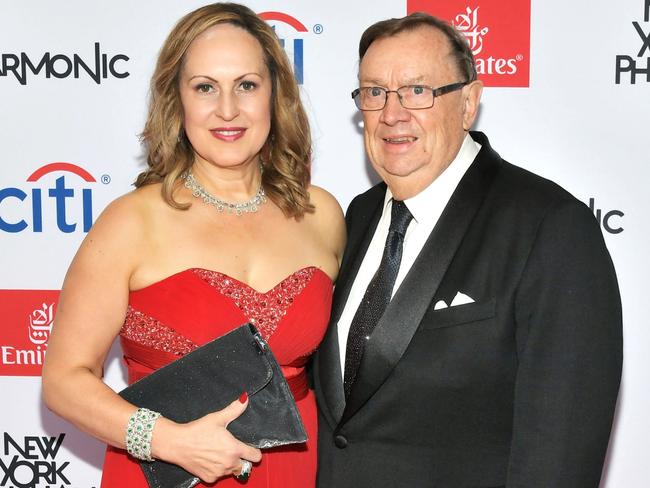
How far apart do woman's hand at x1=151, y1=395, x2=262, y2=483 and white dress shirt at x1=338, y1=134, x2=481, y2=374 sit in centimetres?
30

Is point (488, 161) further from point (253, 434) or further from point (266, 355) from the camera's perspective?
point (253, 434)

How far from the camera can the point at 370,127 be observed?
2062 millimetres

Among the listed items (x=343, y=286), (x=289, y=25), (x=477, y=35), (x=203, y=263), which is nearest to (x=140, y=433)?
(x=203, y=263)

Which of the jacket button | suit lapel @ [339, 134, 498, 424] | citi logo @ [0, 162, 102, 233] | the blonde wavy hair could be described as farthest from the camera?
citi logo @ [0, 162, 102, 233]

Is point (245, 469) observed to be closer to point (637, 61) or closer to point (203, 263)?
point (203, 263)

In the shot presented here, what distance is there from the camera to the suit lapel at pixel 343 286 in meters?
1.99

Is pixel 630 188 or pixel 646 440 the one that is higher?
pixel 630 188

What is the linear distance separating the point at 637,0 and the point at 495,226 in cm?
136

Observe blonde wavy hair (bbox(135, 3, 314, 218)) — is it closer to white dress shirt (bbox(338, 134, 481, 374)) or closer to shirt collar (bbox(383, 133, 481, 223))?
white dress shirt (bbox(338, 134, 481, 374))

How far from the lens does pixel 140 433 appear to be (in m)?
1.90

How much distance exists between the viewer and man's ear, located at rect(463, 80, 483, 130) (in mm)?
2016

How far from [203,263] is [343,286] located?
14.6 inches

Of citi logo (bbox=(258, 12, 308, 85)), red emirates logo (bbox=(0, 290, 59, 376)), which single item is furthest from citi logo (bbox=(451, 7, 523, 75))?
red emirates logo (bbox=(0, 290, 59, 376))

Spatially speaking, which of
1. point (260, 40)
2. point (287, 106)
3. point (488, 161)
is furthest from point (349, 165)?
point (488, 161)
